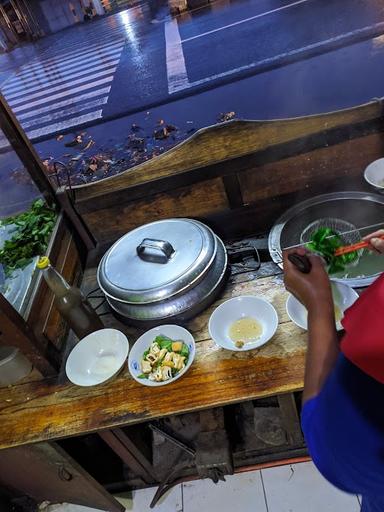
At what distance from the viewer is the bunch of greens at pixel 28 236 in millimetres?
2334

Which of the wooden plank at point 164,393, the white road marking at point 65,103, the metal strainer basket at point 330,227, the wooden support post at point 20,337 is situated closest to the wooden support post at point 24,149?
the wooden support post at point 20,337

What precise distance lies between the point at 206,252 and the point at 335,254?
729mm

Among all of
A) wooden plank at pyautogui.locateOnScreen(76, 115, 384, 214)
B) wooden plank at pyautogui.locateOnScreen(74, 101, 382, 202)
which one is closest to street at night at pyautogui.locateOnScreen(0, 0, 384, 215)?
wooden plank at pyautogui.locateOnScreen(76, 115, 384, 214)

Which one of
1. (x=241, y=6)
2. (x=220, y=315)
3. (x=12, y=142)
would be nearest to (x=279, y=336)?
(x=220, y=315)

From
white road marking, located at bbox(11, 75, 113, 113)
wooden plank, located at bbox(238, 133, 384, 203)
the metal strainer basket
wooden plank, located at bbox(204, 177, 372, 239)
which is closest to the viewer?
the metal strainer basket

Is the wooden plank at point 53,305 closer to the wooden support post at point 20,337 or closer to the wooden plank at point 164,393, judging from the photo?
the wooden support post at point 20,337

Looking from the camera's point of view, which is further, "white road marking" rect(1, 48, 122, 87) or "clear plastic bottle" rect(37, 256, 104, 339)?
"white road marking" rect(1, 48, 122, 87)

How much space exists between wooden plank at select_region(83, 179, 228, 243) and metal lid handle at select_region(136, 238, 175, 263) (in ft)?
2.07

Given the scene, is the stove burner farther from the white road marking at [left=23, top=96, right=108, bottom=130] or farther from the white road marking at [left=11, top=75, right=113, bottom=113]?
the white road marking at [left=11, top=75, right=113, bottom=113]

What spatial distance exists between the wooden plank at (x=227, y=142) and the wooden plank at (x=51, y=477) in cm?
176

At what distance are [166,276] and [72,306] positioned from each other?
605 mm

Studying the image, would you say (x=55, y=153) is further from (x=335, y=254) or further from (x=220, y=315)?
(x=335, y=254)

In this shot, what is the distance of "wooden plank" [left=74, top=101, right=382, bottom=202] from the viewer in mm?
2320

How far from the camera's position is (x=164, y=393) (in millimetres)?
1816
